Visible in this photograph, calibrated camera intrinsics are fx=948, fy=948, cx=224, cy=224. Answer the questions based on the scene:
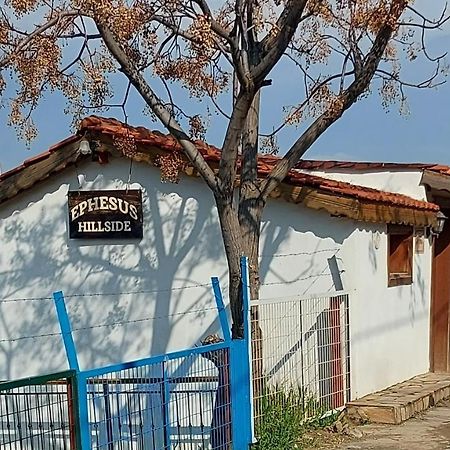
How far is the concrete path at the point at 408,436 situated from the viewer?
385 inches

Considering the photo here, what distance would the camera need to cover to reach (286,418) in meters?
9.37

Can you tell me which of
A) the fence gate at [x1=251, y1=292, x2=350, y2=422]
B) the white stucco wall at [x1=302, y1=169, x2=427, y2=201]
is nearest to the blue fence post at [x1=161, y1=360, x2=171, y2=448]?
the fence gate at [x1=251, y1=292, x2=350, y2=422]

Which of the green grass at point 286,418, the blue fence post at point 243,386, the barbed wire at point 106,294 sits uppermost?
the barbed wire at point 106,294

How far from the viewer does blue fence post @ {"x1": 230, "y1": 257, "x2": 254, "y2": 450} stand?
840 centimetres

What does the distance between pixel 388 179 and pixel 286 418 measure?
231 inches

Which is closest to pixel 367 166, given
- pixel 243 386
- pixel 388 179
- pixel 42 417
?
pixel 388 179

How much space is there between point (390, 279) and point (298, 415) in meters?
3.27

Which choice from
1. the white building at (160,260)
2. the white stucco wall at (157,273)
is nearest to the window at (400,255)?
the white building at (160,260)

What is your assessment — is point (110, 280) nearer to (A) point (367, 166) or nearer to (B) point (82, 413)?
(A) point (367, 166)

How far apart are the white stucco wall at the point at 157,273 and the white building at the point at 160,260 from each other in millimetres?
13

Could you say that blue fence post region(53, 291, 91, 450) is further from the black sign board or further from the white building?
the black sign board

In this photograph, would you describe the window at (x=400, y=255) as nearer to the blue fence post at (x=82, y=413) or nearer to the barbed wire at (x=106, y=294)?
the barbed wire at (x=106, y=294)

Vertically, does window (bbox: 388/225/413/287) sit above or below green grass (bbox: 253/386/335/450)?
above

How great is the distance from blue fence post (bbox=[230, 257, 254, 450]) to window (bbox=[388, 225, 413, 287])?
175 inches
